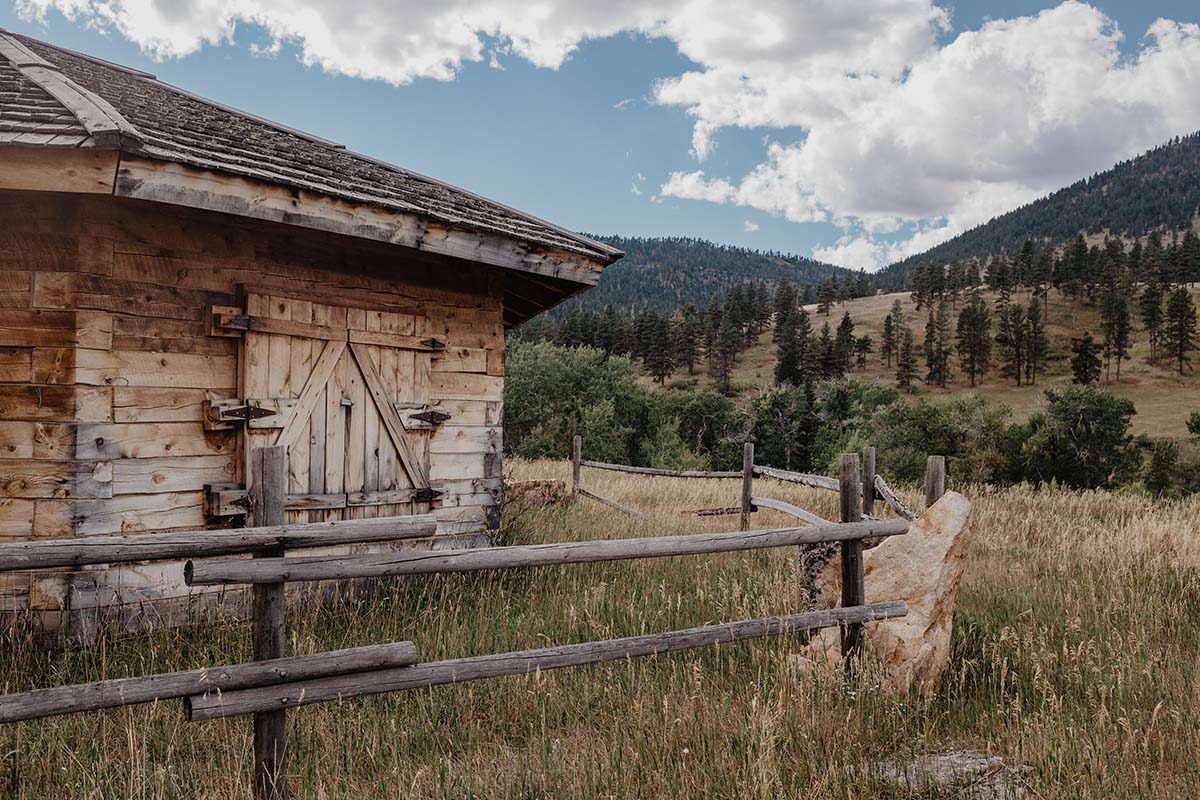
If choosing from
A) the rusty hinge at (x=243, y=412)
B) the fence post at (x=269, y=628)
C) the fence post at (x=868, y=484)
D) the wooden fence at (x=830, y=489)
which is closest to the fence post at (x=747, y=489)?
the wooden fence at (x=830, y=489)

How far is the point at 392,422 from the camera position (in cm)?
598

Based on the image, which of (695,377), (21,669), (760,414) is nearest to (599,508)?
(21,669)

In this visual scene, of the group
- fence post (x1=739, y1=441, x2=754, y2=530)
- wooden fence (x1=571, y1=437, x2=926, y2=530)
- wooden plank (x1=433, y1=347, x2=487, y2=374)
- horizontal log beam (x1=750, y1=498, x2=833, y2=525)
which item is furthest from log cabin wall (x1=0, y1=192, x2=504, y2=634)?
fence post (x1=739, y1=441, x2=754, y2=530)

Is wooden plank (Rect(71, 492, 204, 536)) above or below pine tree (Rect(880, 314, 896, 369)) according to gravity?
below

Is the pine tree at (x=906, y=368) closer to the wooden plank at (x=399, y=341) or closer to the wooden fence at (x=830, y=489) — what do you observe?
the wooden fence at (x=830, y=489)

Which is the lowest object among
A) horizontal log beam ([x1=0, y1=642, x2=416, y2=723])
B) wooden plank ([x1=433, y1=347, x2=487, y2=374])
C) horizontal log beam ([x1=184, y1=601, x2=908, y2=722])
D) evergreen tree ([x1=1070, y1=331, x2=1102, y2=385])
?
horizontal log beam ([x1=184, y1=601, x2=908, y2=722])

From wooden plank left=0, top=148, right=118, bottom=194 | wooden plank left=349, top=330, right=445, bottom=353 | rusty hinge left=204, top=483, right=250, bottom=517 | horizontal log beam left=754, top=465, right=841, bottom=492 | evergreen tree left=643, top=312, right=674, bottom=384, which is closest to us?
wooden plank left=0, top=148, right=118, bottom=194

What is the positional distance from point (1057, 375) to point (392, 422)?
85.1 meters

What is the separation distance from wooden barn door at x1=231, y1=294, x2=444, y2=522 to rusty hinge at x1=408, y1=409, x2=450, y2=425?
0.01 metres

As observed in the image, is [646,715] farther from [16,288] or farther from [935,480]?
[935,480]

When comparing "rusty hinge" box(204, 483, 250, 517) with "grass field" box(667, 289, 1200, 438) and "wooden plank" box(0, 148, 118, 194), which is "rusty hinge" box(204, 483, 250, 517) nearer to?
"wooden plank" box(0, 148, 118, 194)

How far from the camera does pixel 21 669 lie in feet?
13.3

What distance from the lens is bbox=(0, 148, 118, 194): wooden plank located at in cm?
385

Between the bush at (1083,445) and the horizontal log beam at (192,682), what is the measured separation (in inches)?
1549
